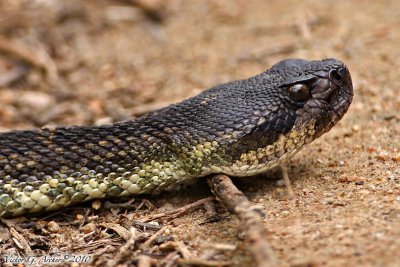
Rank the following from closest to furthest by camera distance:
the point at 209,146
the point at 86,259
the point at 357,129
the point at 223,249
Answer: the point at 223,249 < the point at 86,259 < the point at 209,146 < the point at 357,129

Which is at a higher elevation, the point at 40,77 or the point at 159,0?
the point at 159,0

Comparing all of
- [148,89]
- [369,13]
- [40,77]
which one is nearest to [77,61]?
[40,77]

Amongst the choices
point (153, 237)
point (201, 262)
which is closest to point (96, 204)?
point (153, 237)

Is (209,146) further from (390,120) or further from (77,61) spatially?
(77,61)

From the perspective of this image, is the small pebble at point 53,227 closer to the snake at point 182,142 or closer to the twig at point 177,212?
the snake at point 182,142

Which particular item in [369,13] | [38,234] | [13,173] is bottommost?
[38,234]

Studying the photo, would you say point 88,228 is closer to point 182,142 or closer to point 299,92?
point 182,142
